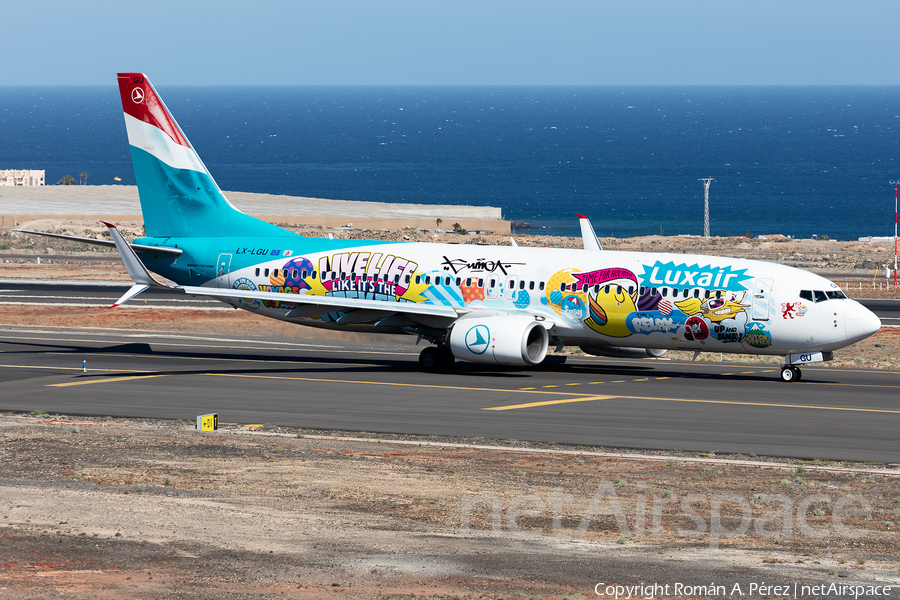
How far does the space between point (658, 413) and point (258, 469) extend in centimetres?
1245

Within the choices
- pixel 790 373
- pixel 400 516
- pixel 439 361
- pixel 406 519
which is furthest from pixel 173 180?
pixel 406 519

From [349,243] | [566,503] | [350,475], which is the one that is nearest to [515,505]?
[566,503]

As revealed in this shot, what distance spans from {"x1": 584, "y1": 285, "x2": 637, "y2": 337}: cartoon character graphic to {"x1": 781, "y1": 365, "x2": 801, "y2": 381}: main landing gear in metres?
5.24

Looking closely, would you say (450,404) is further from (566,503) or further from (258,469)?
(566,503)

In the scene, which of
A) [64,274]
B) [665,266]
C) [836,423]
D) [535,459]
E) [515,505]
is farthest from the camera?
[64,274]

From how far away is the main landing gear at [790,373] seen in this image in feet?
119

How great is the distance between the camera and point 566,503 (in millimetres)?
19406

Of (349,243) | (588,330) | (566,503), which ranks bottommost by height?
(566,503)

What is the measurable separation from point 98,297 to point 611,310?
3761cm

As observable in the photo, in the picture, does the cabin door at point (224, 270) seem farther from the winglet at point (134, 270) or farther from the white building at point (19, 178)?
the white building at point (19, 178)

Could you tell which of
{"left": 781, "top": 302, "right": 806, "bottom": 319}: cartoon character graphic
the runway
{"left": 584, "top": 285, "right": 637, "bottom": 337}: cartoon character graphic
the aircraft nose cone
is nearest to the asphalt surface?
the runway

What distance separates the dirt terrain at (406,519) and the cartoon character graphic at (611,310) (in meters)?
11.3

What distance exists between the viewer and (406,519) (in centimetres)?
1811

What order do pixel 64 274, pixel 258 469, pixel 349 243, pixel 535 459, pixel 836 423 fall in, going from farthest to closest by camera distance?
pixel 64 274 < pixel 349 243 < pixel 836 423 < pixel 535 459 < pixel 258 469
